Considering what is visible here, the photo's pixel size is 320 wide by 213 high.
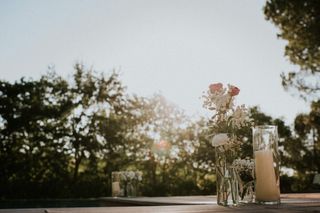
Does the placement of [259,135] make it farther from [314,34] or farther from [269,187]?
[314,34]

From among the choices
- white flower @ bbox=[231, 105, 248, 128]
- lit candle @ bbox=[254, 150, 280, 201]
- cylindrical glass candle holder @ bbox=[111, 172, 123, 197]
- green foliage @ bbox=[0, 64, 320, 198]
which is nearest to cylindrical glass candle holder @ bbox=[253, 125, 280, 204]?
lit candle @ bbox=[254, 150, 280, 201]

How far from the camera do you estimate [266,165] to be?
2.41m

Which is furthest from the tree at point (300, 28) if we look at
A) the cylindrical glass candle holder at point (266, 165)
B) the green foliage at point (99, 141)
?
the cylindrical glass candle holder at point (266, 165)

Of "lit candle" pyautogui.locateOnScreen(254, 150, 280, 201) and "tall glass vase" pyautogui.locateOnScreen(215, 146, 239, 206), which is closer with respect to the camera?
"lit candle" pyautogui.locateOnScreen(254, 150, 280, 201)

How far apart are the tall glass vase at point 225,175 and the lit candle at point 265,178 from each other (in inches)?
5.9

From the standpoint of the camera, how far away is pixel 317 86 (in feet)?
39.7

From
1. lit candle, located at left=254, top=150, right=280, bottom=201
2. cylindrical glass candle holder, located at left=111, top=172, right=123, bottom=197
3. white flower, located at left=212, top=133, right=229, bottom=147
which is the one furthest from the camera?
cylindrical glass candle holder, located at left=111, top=172, right=123, bottom=197

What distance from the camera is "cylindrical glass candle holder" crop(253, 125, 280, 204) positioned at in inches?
92.4

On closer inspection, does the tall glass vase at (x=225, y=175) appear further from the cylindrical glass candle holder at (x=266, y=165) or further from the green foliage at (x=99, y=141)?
the green foliage at (x=99, y=141)

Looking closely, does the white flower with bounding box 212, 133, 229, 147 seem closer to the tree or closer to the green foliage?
the tree

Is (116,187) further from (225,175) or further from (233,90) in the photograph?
(233,90)

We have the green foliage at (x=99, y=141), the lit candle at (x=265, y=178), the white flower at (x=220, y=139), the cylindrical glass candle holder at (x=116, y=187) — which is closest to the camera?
the lit candle at (x=265, y=178)

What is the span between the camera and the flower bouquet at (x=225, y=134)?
249 cm

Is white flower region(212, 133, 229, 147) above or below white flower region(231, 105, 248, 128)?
below
